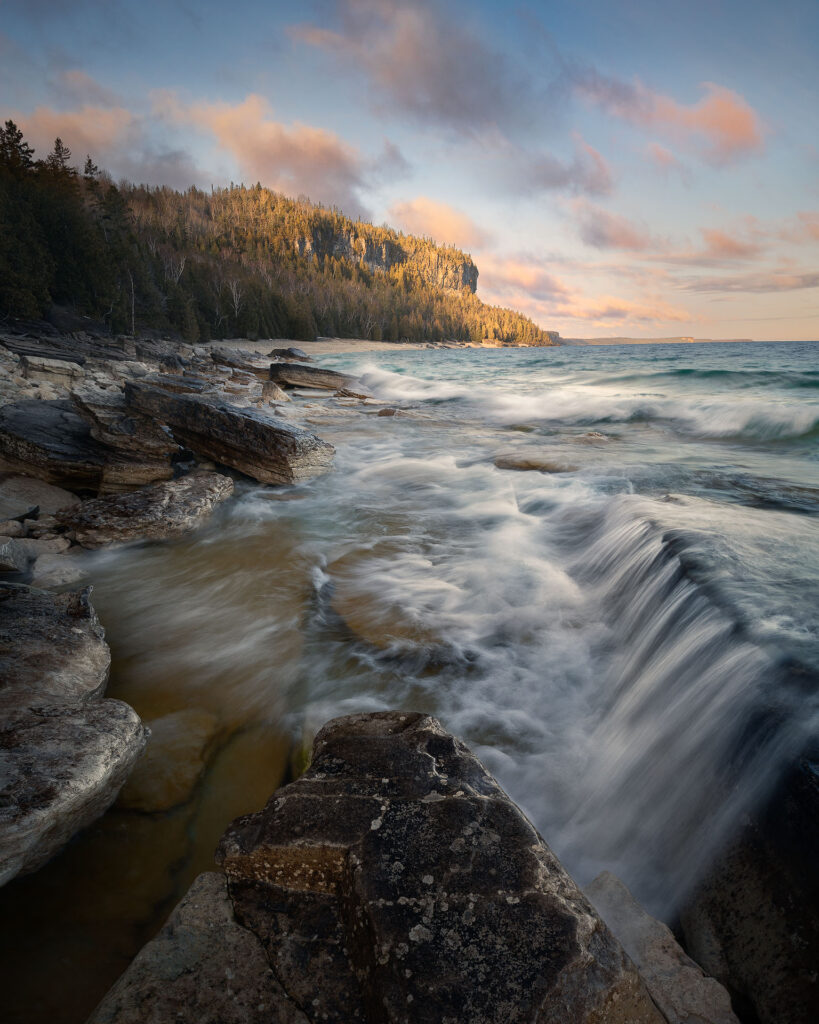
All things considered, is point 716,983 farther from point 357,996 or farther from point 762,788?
point 357,996

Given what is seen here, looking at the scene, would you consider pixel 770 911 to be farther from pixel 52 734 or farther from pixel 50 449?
pixel 50 449

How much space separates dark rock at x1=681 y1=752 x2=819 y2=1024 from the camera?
154cm

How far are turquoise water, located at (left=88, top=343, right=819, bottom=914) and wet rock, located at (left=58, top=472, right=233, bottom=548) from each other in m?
0.26

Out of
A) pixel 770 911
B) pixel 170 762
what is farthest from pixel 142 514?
pixel 770 911

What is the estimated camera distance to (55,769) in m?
2.01

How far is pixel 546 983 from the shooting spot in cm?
121

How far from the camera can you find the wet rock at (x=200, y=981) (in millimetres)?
1309

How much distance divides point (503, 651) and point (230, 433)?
5.51 metres

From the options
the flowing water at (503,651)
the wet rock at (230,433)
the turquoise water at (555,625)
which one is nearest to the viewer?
the flowing water at (503,651)

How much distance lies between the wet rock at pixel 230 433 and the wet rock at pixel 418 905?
639 cm

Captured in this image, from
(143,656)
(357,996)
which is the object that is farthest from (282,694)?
(357,996)

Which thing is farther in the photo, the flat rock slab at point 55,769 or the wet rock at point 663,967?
the flat rock slab at point 55,769

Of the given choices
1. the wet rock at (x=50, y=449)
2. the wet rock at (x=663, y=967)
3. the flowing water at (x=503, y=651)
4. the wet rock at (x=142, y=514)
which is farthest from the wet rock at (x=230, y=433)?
the wet rock at (x=663, y=967)

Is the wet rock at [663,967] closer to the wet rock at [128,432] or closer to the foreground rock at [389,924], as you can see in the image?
the foreground rock at [389,924]
